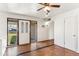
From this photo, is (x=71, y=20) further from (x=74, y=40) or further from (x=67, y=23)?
(x=74, y=40)

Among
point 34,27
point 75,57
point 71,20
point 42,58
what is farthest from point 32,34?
point 75,57

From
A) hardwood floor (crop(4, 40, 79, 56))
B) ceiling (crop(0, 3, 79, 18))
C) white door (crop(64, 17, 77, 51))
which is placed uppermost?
ceiling (crop(0, 3, 79, 18))

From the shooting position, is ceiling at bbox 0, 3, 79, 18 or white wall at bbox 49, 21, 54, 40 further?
white wall at bbox 49, 21, 54, 40

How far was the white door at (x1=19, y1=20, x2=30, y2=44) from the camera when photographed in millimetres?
1563

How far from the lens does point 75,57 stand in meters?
1.49

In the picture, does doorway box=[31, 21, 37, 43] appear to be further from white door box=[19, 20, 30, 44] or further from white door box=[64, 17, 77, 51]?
white door box=[64, 17, 77, 51]

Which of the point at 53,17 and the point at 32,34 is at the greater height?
the point at 53,17

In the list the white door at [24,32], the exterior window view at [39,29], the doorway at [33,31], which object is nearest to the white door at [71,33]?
the exterior window view at [39,29]

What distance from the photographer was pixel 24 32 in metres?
1.59

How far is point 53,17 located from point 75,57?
2.37ft

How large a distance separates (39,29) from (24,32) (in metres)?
0.26

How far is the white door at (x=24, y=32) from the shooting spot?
5.13 feet

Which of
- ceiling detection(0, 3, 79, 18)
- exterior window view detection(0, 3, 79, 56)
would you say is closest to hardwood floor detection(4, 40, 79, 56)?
exterior window view detection(0, 3, 79, 56)

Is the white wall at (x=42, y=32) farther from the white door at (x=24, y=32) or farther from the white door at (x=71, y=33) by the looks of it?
the white door at (x=71, y=33)
